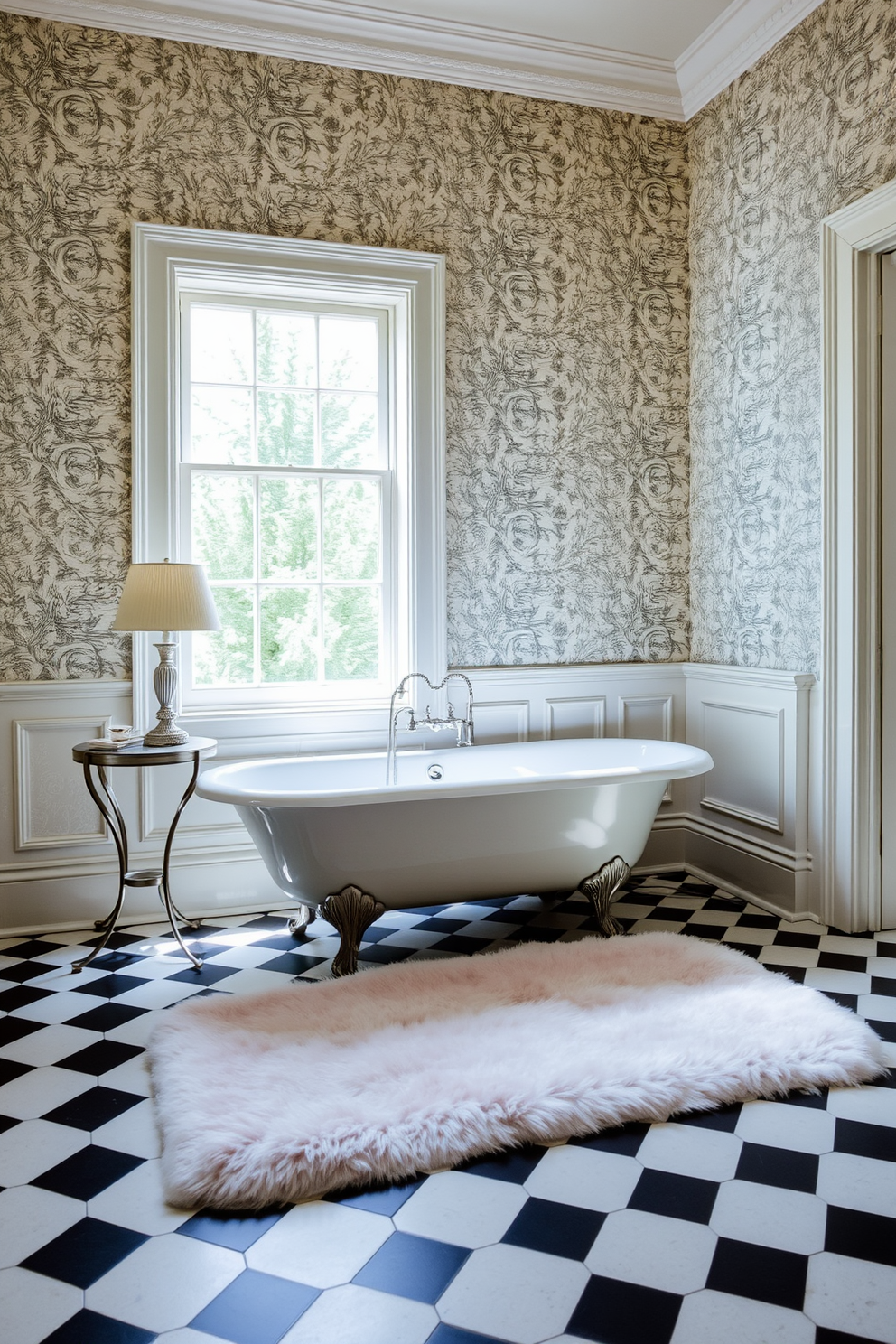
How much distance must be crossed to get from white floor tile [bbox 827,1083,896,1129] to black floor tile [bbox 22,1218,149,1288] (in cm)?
140

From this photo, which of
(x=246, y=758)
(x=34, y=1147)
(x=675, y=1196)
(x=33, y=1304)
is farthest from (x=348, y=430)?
(x=33, y=1304)

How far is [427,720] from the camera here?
362cm

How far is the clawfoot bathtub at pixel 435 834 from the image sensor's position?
8.92 ft

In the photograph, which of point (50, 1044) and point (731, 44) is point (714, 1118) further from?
point (731, 44)

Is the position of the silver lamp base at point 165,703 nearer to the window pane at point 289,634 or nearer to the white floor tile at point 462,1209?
the window pane at point 289,634

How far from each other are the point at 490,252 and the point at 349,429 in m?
0.89

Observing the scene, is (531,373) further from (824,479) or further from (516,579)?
(824,479)

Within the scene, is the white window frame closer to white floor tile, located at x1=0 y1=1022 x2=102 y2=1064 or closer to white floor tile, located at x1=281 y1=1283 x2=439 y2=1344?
white floor tile, located at x1=0 y1=1022 x2=102 y2=1064

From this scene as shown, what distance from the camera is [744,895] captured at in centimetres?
362

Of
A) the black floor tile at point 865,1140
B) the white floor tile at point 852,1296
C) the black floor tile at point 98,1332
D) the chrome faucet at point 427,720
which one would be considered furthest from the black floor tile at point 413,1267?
the chrome faucet at point 427,720

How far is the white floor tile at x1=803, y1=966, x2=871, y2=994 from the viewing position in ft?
8.71

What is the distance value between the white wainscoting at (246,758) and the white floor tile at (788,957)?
0.36 metres

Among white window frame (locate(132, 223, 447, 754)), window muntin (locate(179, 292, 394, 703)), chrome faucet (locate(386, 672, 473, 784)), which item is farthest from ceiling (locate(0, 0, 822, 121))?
chrome faucet (locate(386, 672, 473, 784))

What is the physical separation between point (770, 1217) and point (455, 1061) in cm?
73
